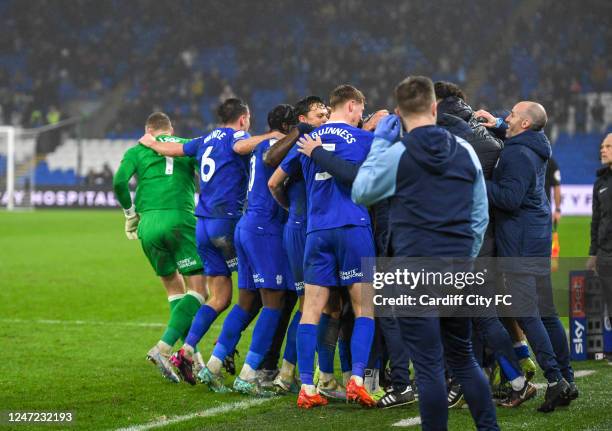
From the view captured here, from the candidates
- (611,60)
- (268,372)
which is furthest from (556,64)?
(268,372)

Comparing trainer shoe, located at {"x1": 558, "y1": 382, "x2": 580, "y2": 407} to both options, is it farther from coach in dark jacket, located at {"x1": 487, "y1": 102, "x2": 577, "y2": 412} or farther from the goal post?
the goal post

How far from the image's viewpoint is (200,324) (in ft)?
24.7

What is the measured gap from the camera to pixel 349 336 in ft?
23.0

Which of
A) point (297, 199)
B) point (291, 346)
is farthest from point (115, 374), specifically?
point (297, 199)

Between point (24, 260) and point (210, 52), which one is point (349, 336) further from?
point (210, 52)

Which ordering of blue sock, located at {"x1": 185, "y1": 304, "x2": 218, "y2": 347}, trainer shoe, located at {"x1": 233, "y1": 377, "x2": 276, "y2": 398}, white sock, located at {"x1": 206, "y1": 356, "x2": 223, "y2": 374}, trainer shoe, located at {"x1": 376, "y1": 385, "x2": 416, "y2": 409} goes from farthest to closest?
blue sock, located at {"x1": 185, "y1": 304, "x2": 218, "y2": 347}
white sock, located at {"x1": 206, "y1": 356, "x2": 223, "y2": 374}
trainer shoe, located at {"x1": 233, "y1": 377, "x2": 276, "y2": 398}
trainer shoe, located at {"x1": 376, "y1": 385, "x2": 416, "y2": 409}

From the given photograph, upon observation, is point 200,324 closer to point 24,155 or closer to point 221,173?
point 221,173

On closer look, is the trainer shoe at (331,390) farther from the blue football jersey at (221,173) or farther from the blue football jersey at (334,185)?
the blue football jersey at (221,173)

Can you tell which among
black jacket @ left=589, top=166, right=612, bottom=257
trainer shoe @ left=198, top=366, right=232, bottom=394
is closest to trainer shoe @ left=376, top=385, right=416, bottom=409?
trainer shoe @ left=198, top=366, right=232, bottom=394

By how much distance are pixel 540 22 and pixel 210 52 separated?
12.8 metres

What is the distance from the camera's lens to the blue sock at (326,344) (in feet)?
21.9

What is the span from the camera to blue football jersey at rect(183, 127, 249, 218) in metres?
7.65

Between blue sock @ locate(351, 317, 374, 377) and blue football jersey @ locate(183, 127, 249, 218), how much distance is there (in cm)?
177

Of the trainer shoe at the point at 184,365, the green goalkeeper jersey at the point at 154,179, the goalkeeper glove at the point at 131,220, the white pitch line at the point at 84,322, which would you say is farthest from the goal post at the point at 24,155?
the trainer shoe at the point at 184,365
